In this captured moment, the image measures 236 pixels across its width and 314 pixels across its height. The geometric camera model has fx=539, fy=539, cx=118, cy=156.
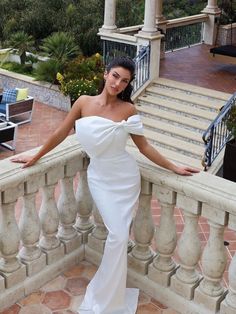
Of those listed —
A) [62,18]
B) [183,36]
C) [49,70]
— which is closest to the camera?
[49,70]

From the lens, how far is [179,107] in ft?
35.4

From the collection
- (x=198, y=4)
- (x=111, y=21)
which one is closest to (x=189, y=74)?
(x=111, y=21)

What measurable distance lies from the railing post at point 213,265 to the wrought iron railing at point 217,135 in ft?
17.5

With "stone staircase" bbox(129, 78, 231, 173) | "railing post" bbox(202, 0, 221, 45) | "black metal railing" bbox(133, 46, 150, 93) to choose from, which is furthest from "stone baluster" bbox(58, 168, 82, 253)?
"railing post" bbox(202, 0, 221, 45)

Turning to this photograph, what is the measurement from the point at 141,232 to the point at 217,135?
618 cm

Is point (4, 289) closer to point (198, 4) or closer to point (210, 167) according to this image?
point (210, 167)

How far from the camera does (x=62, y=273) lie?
3.86 m

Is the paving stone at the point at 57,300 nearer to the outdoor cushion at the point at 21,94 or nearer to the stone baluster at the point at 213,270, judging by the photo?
the stone baluster at the point at 213,270

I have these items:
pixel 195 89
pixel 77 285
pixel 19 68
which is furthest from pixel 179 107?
pixel 77 285

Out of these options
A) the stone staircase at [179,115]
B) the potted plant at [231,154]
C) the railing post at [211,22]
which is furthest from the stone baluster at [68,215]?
the railing post at [211,22]

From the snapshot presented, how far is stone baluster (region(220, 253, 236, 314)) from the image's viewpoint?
3123mm

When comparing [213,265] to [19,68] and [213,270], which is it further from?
[19,68]

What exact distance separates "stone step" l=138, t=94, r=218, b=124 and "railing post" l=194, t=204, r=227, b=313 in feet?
23.7

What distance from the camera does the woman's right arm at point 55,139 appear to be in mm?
3344
